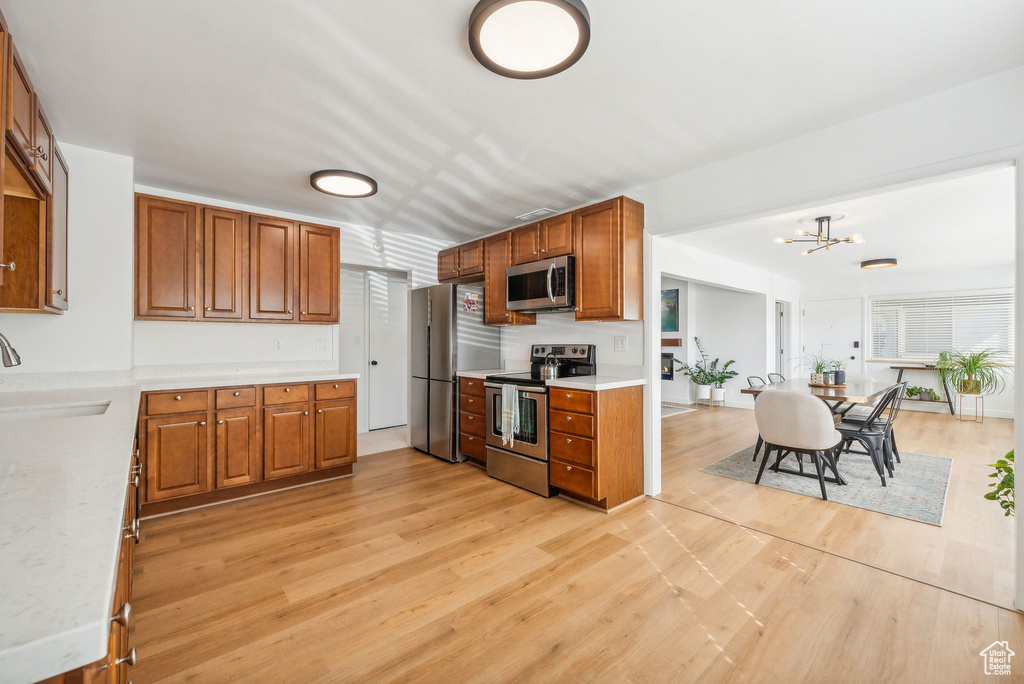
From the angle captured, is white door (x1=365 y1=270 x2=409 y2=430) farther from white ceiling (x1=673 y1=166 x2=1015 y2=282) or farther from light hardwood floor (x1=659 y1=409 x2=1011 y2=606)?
white ceiling (x1=673 y1=166 x2=1015 y2=282)

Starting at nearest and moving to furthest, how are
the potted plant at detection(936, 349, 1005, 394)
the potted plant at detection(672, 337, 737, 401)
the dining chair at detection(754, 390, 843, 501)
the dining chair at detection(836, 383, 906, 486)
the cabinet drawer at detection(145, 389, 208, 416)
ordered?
1. the cabinet drawer at detection(145, 389, 208, 416)
2. the dining chair at detection(754, 390, 843, 501)
3. the dining chair at detection(836, 383, 906, 486)
4. the potted plant at detection(936, 349, 1005, 394)
5. the potted plant at detection(672, 337, 737, 401)

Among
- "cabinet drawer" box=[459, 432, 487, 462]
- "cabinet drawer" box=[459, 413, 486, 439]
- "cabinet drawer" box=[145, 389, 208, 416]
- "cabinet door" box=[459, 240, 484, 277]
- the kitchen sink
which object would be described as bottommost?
"cabinet drawer" box=[459, 432, 487, 462]

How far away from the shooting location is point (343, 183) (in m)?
3.11

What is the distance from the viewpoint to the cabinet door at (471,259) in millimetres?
4410

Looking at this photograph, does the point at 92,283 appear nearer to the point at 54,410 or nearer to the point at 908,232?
the point at 54,410

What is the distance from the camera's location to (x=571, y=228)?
11.5ft

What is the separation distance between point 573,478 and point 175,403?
2727mm

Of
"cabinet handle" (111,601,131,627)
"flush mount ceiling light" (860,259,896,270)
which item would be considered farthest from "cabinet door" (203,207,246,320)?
"flush mount ceiling light" (860,259,896,270)

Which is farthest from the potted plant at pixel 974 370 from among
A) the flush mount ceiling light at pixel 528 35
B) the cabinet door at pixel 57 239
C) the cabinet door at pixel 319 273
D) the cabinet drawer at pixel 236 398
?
the cabinet door at pixel 57 239

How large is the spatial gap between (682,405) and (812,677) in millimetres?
6526

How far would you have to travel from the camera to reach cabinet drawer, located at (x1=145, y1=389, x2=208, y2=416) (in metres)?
2.88

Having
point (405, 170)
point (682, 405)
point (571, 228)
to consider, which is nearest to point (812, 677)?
point (571, 228)

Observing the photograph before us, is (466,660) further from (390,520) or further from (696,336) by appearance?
(696,336)

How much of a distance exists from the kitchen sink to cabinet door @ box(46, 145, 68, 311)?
56cm
